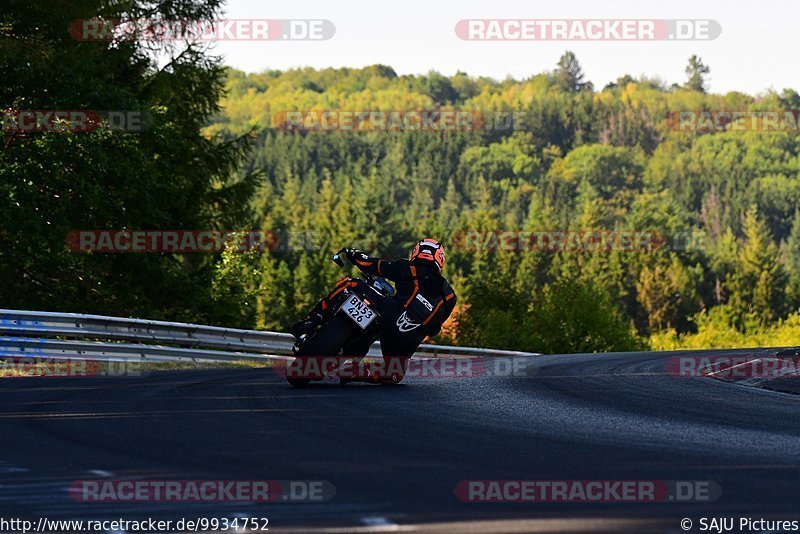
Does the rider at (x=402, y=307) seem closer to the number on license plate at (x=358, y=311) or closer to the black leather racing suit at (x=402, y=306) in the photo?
the black leather racing suit at (x=402, y=306)

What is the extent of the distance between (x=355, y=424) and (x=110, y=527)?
394 centimetres

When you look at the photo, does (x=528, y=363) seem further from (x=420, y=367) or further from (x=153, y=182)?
(x=153, y=182)

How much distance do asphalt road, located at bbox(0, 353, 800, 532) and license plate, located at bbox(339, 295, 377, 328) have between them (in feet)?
2.34

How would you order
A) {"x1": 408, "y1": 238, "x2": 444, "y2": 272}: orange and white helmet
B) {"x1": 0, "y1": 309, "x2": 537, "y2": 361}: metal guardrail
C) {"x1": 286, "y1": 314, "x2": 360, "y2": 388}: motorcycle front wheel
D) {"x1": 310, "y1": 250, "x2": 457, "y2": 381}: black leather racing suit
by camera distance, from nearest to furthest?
{"x1": 286, "y1": 314, "x2": 360, "y2": 388}: motorcycle front wheel, {"x1": 310, "y1": 250, "x2": 457, "y2": 381}: black leather racing suit, {"x1": 408, "y1": 238, "x2": 444, "y2": 272}: orange and white helmet, {"x1": 0, "y1": 309, "x2": 537, "y2": 361}: metal guardrail

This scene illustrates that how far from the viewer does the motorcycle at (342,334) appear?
12891mm

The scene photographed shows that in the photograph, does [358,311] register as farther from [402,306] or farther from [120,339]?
[120,339]

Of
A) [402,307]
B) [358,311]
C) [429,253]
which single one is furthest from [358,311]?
[429,253]

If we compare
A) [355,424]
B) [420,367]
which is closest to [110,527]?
[355,424]

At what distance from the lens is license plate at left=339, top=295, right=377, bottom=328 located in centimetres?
1288

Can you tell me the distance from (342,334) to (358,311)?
29 centimetres

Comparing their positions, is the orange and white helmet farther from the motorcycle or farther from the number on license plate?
the number on license plate

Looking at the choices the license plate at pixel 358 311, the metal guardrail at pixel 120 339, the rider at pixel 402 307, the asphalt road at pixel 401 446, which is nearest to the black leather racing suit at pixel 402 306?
the rider at pixel 402 307

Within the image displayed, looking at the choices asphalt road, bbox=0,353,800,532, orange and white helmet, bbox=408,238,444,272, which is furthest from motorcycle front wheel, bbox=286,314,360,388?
orange and white helmet, bbox=408,238,444,272

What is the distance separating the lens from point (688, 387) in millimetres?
13914
